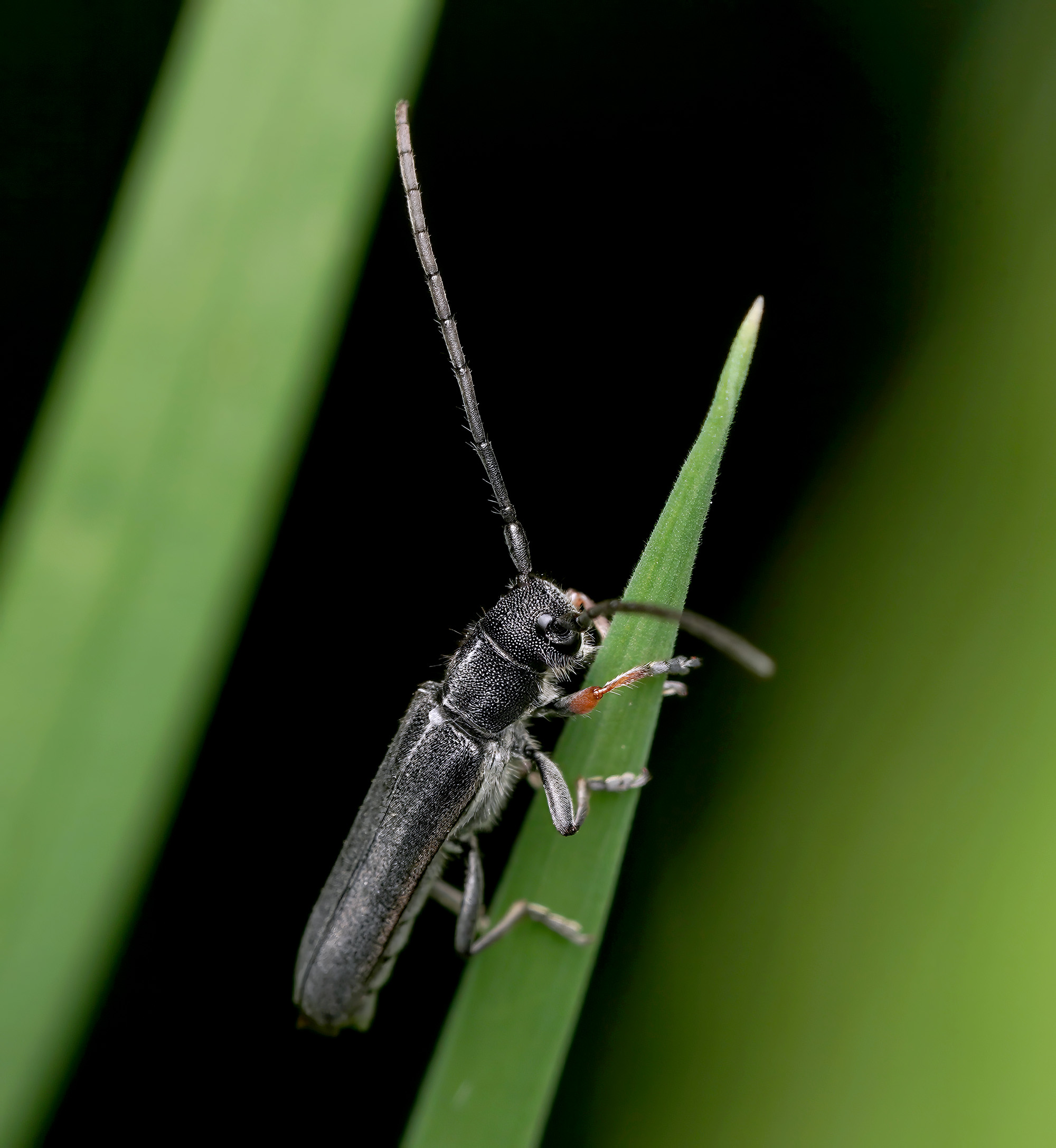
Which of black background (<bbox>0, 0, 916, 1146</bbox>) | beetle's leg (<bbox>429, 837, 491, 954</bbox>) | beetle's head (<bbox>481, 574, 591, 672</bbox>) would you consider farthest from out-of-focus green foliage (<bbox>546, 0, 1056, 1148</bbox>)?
beetle's head (<bbox>481, 574, 591, 672</bbox>)

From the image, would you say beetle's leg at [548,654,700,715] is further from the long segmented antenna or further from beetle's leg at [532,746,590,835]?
the long segmented antenna

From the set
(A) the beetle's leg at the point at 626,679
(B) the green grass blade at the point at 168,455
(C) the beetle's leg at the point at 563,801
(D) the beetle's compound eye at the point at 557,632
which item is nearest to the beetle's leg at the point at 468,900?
(C) the beetle's leg at the point at 563,801

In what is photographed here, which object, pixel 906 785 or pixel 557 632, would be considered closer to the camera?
pixel 906 785

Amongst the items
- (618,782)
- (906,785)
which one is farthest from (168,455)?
(906,785)

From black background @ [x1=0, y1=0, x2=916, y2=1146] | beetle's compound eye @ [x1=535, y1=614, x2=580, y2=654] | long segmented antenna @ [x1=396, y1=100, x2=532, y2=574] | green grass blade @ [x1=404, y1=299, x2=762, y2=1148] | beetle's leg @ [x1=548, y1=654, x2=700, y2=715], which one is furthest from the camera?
black background @ [x1=0, y1=0, x2=916, y2=1146]

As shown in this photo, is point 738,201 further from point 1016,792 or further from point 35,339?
point 35,339

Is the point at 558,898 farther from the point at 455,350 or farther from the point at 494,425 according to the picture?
the point at 494,425

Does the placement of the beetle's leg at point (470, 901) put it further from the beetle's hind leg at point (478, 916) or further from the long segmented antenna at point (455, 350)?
the long segmented antenna at point (455, 350)

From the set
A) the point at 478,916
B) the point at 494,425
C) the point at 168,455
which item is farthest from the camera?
the point at 494,425
